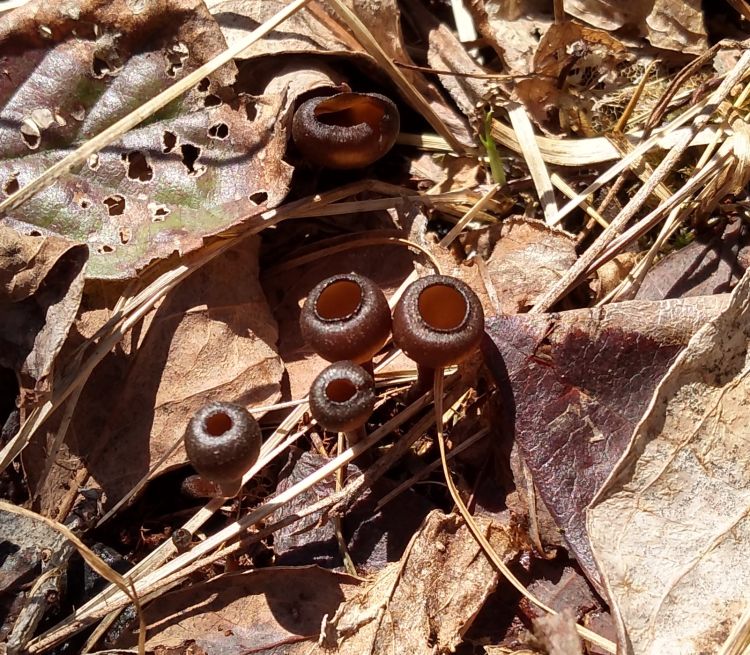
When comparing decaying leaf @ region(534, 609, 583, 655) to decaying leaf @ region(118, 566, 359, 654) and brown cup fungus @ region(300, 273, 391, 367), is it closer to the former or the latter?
decaying leaf @ region(118, 566, 359, 654)

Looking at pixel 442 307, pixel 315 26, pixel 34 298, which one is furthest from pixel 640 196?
pixel 34 298

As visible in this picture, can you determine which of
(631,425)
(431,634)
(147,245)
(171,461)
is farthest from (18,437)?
(631,425)

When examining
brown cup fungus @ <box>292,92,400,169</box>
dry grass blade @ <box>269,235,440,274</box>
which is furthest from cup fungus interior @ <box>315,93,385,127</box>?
dry grass blade @ <box>269,235,440,274</box>

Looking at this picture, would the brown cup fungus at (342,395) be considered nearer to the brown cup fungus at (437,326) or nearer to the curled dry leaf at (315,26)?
the brown cup fungus at (437,326)

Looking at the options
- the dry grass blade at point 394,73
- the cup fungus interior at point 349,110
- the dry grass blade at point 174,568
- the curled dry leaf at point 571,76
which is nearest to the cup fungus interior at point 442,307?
the dry grass blade at point 174,568

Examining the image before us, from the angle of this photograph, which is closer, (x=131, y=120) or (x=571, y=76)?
(x=131, y=120)

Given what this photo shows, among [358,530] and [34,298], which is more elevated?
[34,298]

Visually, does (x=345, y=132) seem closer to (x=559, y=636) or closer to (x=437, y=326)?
(x=437, y=326)
